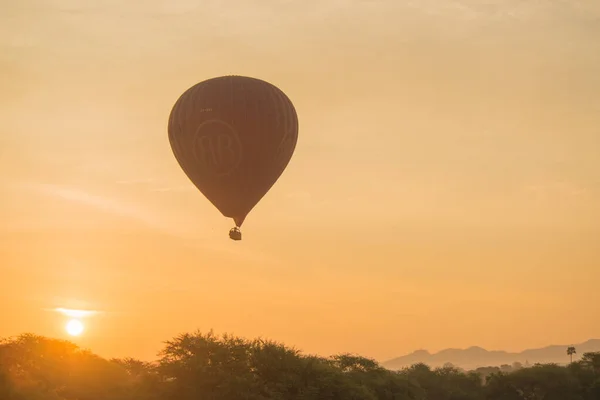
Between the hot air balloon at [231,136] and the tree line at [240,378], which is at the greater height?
the hot air balloon at [231,136]

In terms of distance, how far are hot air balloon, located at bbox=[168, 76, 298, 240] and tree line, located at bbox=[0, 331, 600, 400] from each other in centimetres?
1350

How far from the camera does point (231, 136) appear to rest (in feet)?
197

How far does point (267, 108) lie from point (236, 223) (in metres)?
9.67

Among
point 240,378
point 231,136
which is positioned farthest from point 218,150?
point 240,378

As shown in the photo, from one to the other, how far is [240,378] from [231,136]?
20177mm

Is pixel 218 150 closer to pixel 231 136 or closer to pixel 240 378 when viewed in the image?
pixel 231 136

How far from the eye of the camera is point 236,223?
60500mm

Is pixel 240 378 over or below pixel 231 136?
below

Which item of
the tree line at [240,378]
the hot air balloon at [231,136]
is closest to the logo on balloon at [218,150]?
the hot air balloon at [231,136]

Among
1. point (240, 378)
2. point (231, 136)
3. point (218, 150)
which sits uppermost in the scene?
Answer: point (231, 136)

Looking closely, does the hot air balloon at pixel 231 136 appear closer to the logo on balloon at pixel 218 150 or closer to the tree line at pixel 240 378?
the logo on balloon at pixel 218 150

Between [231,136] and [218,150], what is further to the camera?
[218,150]

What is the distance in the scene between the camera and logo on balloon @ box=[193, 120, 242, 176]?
5981 cm

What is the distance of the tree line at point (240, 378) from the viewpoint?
206 feet
